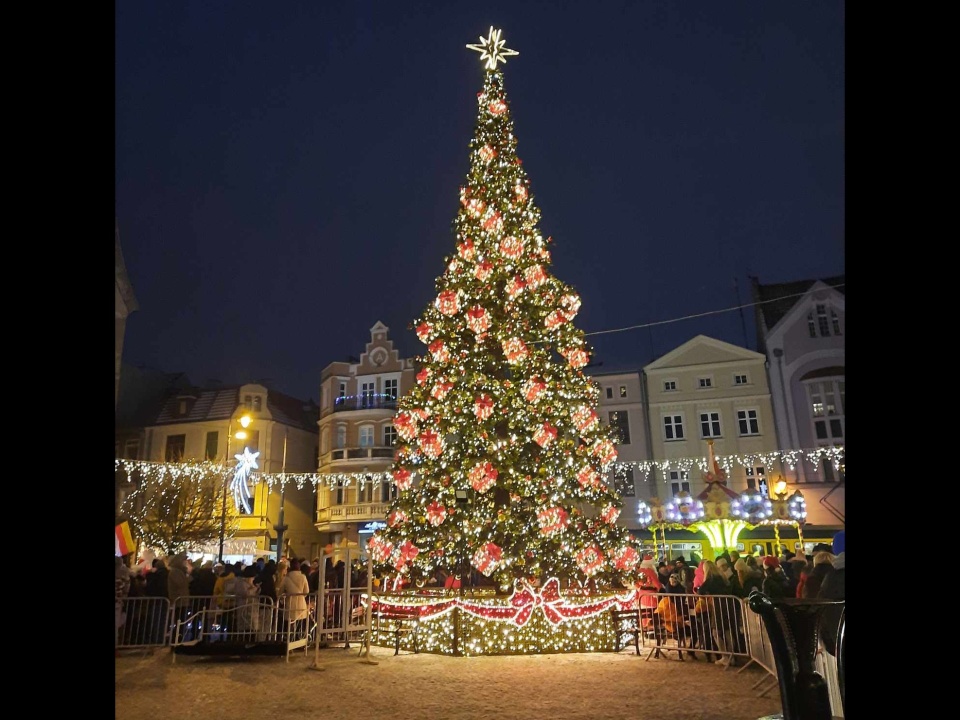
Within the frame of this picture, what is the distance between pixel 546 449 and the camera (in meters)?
11.8

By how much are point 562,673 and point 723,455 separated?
2439 centimetres

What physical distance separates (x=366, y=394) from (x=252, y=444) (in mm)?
7138

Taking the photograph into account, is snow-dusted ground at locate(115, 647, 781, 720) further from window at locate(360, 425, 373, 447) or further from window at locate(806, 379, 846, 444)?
window at locate(360, 425, 373, 447)

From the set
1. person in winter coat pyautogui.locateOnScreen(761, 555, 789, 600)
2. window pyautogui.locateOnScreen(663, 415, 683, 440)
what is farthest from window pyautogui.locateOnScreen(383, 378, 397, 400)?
Result: person in winter coat pyautogui.locateOnScreen(761, 555, 789, 600)

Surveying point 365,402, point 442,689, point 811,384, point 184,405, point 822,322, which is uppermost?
point 822,322

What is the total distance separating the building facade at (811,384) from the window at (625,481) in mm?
7068

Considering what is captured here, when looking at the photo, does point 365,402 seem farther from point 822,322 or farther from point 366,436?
point 822,322

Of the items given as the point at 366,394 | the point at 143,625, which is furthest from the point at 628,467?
the point at 143,625

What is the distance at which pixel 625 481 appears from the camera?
1293 inches

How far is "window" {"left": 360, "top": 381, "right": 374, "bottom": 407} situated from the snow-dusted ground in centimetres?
2671

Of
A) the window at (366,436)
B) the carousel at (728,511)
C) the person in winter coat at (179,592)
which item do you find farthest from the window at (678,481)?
the person in winter coat at (179,592)

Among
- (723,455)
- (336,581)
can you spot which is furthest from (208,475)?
(723,455)

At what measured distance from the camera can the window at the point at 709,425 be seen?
31.8 meters
